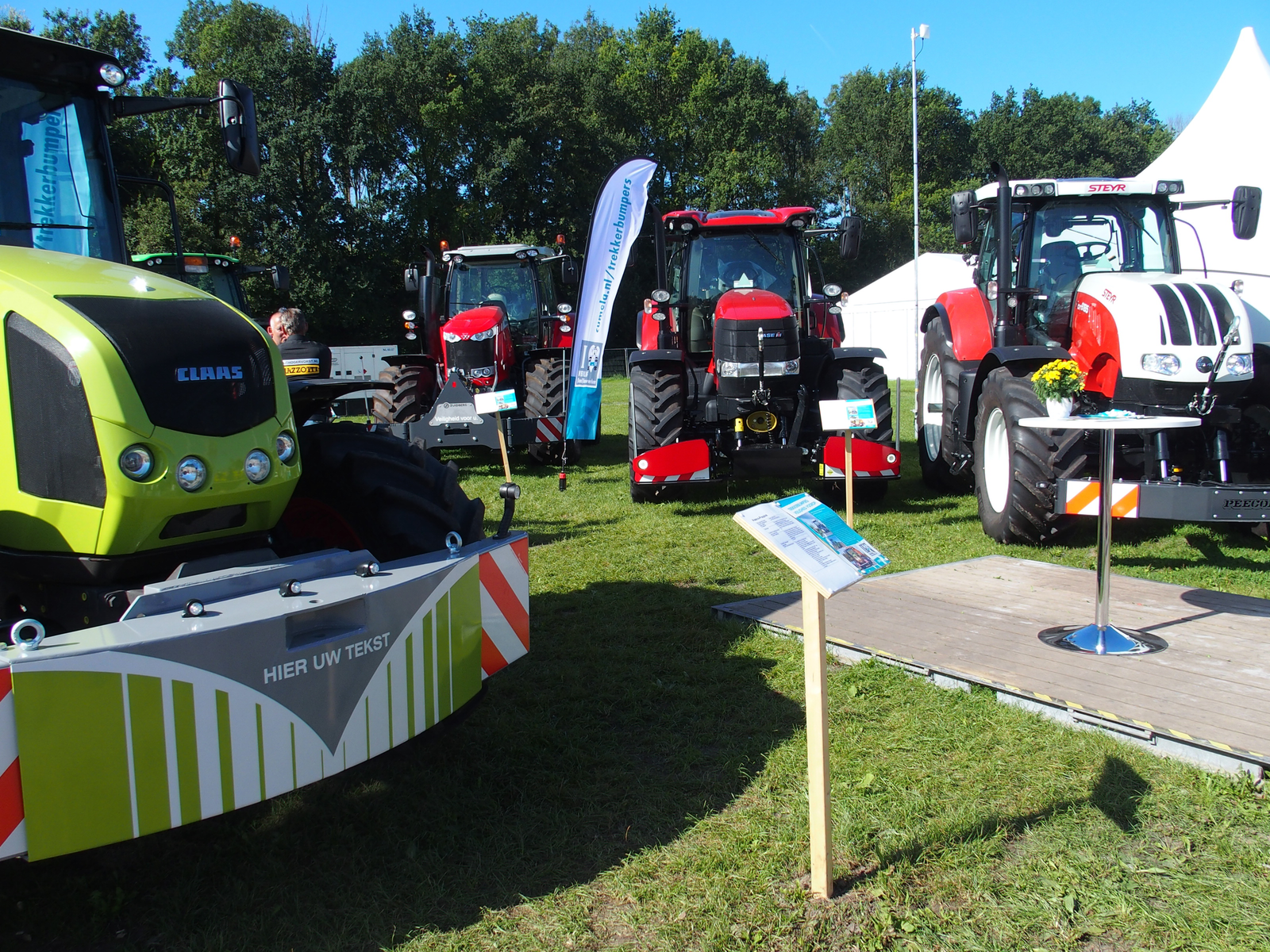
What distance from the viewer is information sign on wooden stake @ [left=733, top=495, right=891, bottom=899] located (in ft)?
8.04

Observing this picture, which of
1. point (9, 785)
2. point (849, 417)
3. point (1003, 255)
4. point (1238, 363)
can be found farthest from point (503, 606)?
point (1003, 255)

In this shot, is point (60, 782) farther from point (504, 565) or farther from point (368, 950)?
point (504, 565)

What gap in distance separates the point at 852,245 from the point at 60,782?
23.8 feet

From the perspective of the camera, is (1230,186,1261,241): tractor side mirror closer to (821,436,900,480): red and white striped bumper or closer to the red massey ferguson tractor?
the red massey ferguson tractor

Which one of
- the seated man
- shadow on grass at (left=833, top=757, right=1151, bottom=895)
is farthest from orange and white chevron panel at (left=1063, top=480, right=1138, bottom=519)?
the seated man

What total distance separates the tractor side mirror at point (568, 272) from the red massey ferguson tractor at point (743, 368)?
2286 millimetres

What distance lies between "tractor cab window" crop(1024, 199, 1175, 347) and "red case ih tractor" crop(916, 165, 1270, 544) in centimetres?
1

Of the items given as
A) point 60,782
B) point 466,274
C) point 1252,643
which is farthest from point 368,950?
point 466,274

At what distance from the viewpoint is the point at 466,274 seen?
11805 millimetres

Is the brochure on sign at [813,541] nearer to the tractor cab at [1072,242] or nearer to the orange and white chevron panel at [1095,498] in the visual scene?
the orange and white chevron panel at [1095,498]

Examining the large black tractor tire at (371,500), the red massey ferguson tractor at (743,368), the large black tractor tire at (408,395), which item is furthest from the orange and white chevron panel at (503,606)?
the large black tractor tire at (408,395)

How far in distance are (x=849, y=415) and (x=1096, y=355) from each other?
64.0 inches

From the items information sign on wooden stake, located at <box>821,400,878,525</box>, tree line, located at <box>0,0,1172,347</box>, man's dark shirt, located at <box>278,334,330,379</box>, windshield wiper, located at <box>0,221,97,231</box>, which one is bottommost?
information sign on wooden stake, located at <box>821,400,878,525</box>

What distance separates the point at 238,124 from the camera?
3365mm
